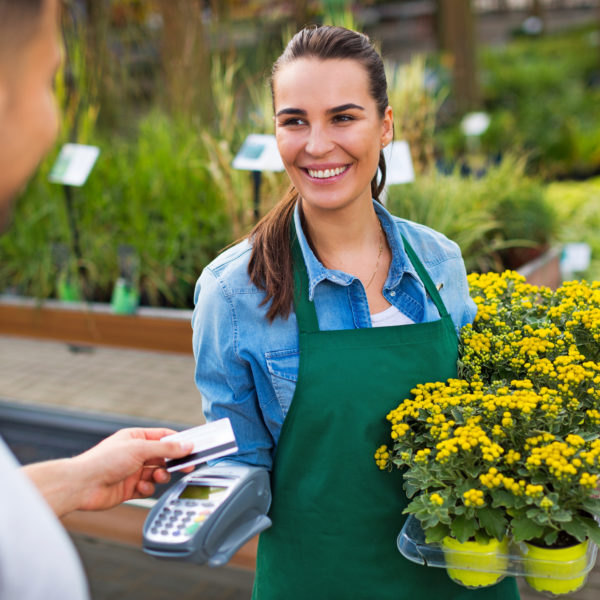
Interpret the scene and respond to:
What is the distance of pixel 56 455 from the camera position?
318cm

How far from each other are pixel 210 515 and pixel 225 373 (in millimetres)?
325

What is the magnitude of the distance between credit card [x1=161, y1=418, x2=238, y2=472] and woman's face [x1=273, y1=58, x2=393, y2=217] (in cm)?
51

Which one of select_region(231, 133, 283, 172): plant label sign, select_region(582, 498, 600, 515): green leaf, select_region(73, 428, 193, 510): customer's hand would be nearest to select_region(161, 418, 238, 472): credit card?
select_region(73, 428, 193, 510): customer's hand

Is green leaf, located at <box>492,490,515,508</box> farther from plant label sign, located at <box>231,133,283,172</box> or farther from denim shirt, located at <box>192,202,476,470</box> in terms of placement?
plant label sign, located at <box>231,133,283,172</box>

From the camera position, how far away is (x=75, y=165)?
3869 millimetres

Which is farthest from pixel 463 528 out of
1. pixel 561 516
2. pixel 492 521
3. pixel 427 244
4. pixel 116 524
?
pixel 116 524

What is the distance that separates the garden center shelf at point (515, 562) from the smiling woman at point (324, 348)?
0.17 meters

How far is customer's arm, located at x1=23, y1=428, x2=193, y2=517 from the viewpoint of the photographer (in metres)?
1.19

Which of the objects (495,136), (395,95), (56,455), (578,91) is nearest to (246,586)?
(56,455)

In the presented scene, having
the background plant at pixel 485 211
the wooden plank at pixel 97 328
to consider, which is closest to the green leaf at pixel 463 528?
the wooden plank at pixel 97 328

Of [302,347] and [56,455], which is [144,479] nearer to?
[302,347]

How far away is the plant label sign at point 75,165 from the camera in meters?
3.78

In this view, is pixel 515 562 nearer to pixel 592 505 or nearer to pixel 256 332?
pixel 592 505

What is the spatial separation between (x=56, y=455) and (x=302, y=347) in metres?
2.13
